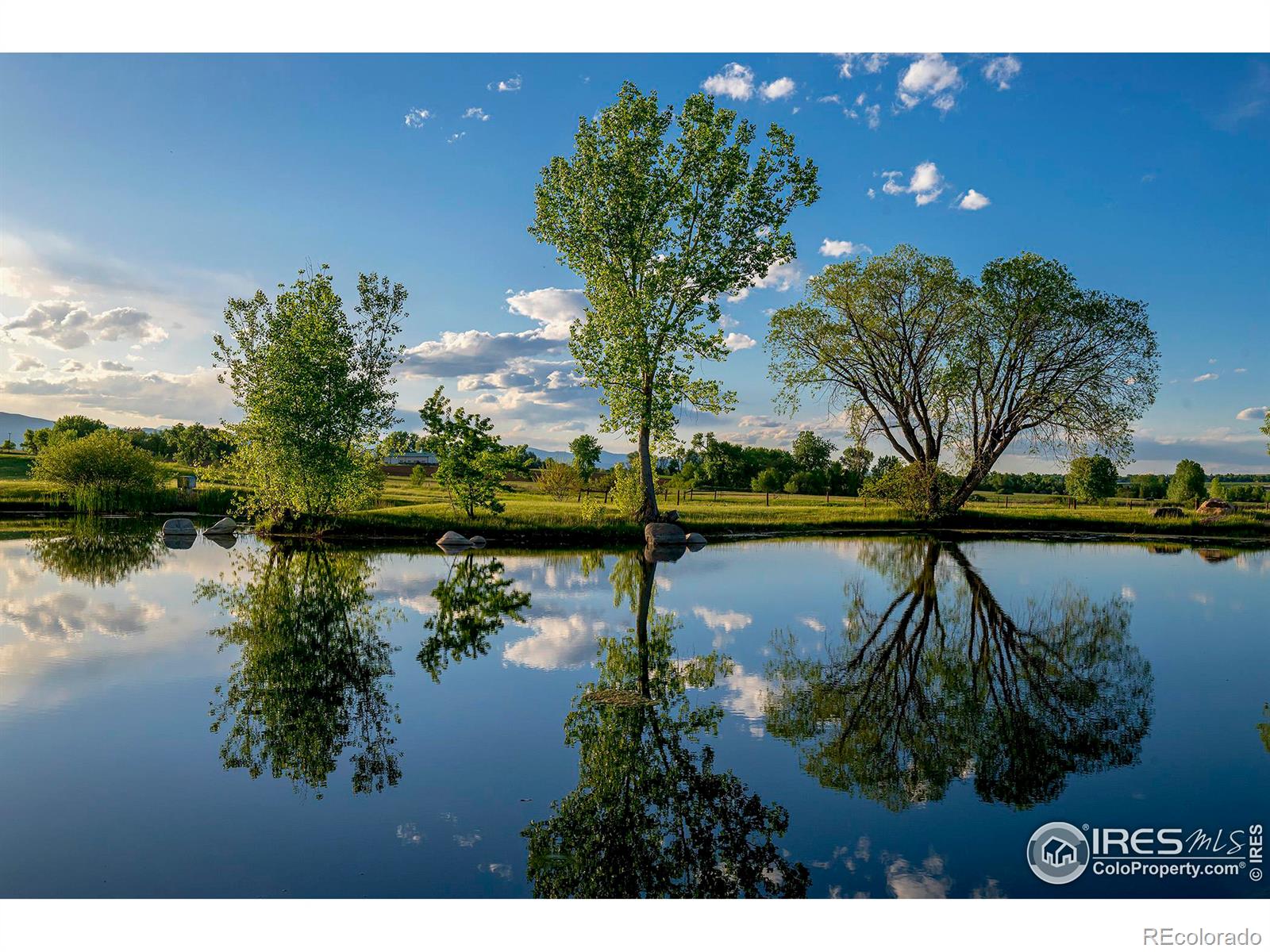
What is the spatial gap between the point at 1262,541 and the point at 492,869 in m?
44.3

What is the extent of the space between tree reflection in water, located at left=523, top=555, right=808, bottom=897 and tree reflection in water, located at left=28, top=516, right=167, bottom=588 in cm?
1595

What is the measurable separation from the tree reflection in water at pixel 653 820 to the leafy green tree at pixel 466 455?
23.4m

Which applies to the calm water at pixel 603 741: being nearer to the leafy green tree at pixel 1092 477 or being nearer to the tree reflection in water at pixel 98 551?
the tree reflection in water at pixel 98 551

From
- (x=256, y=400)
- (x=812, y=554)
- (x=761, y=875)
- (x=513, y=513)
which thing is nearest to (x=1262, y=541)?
(x=812, y=554)

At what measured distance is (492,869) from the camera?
5.04 metres

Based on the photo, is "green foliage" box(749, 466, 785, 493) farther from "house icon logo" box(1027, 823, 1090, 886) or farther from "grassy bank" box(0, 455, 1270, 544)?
"house icon logo" box(1027, 823, 1090, 886)

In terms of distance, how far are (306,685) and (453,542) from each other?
730 inches

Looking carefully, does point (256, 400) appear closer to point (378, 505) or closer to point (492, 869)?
point (378, 505)

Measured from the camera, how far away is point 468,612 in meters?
14.4

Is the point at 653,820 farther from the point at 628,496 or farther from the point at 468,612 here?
the point at 628,496

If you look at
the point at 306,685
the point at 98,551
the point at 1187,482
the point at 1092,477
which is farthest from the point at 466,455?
the point at 1187,482

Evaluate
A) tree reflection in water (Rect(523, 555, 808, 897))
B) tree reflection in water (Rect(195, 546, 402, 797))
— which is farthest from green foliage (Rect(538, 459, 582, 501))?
tree reflection in water (Rect(523, 555, 808, 897))

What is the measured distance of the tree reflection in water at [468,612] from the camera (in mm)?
11180

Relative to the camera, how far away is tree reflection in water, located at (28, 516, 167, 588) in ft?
61.9
